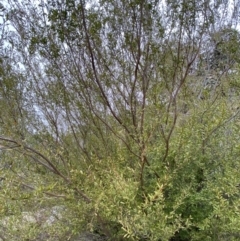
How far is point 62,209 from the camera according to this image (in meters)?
3.17

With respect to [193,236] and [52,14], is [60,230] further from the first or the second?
[52,14]

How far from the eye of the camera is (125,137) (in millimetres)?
3408

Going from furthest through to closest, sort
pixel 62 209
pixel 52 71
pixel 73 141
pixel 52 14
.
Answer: pixel 73 141, pixel 52 71, pixel 62 209, pixel 52 14

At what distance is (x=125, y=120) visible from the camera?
11.8ft

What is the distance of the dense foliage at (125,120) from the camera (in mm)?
2559

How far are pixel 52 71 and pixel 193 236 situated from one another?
8.26ft

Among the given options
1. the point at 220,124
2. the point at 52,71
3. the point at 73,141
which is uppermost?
the point at 52,71

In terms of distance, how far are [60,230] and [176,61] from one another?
2204 mm

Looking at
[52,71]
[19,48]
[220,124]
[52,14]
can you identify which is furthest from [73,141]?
[220,124]

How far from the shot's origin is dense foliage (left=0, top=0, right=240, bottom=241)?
8.39ft

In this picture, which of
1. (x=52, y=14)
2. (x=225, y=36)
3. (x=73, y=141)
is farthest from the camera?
(x=73, y=141)

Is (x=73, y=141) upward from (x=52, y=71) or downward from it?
downward

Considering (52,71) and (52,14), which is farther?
(52,71)

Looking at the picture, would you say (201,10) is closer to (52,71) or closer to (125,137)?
(125,137)
